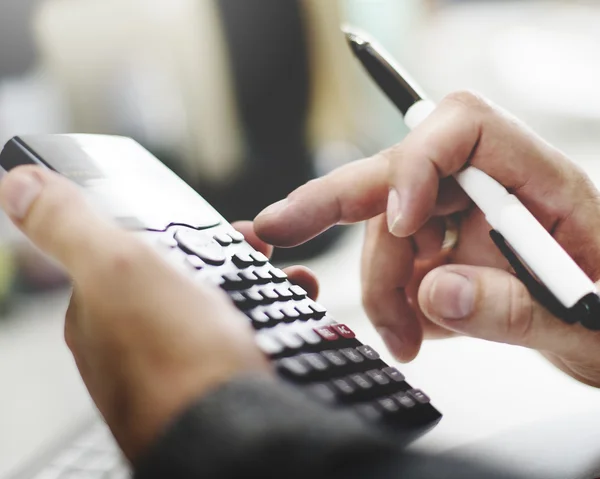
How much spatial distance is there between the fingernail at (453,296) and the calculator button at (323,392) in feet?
0.26

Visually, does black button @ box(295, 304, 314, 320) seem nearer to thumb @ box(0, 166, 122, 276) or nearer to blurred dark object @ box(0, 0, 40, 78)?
thumb @ box(0, 166, 122, 276)

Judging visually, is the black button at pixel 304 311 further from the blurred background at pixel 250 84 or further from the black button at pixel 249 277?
the blurred background at pixel 250 84

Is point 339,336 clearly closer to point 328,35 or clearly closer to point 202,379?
point 202,379

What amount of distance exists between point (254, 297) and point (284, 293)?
2 centimetres

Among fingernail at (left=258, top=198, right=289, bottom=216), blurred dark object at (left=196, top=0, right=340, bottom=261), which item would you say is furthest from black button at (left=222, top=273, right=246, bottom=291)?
blurred dark object at (left=196, top=0, right=340, bottom=261)

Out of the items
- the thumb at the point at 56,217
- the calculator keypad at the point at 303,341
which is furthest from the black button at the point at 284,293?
the thumb at the point at 56,217

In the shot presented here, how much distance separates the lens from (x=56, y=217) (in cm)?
26

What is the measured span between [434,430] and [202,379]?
0.14m

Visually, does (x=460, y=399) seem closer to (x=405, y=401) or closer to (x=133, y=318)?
(x=405, y=401)

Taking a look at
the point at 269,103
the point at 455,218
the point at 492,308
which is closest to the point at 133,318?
the point at 492,308

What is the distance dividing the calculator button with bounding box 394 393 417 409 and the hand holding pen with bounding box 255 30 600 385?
0.15ft

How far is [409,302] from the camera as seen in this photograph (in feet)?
1.59

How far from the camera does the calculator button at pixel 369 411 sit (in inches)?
10.7

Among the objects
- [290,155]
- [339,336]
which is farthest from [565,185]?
[290,155]
